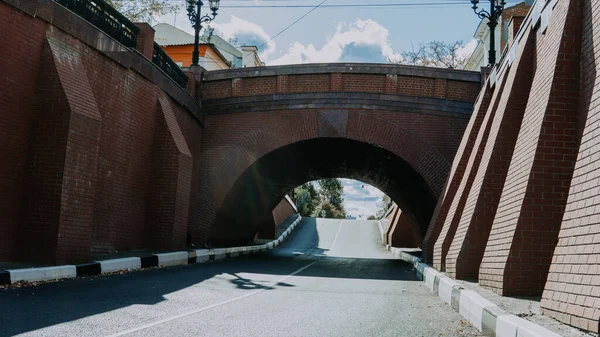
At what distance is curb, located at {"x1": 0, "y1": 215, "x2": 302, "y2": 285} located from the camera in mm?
7430

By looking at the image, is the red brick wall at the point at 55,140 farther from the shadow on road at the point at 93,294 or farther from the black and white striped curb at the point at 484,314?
the black and white striped curb at the point at 484,314

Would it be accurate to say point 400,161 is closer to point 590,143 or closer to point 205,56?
point 590,143

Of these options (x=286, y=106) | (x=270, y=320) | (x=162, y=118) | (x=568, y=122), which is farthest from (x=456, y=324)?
(x=286, y=106)

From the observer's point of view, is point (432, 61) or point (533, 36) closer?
point (533, 36)

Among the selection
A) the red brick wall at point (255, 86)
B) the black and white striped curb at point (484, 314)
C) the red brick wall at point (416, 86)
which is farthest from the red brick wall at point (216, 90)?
the black and white striped curb at point (484, 314)

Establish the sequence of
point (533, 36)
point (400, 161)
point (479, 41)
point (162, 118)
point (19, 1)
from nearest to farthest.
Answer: point (533, 36)
point (19, 1)
point (162, 118)
point (400, 161)
point (479, 41)

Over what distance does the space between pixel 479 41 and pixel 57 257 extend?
112ft

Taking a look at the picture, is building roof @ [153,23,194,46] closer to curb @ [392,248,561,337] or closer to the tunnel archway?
the tunnel archway

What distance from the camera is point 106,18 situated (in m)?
11.5

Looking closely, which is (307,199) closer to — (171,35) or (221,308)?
(171,35)

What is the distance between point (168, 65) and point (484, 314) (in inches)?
473

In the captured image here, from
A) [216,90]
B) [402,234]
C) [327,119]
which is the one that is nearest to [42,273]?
[327,119]

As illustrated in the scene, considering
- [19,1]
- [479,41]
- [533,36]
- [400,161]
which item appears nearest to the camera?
[533,36]

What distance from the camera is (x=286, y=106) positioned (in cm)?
1597
